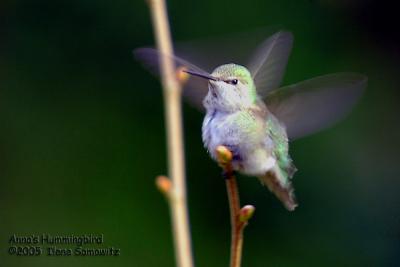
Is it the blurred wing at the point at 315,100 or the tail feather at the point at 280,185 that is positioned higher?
the blurred wing at the point at 315,100

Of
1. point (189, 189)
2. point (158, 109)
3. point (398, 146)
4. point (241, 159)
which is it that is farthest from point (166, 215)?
point (241, 159)

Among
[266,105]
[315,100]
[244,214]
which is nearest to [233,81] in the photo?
[266,105]

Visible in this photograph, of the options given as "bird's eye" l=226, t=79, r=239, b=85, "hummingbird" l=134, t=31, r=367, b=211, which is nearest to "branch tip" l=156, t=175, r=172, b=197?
"hummingbird" l=134, t=31, r=367, b=211

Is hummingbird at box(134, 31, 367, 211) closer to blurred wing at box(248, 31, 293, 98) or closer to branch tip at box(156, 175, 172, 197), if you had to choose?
blurred wing at box(248, 31, 293, 98)

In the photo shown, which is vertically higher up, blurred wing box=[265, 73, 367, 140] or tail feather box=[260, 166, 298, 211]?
blurred wing box=[265, 73, 367, 140]

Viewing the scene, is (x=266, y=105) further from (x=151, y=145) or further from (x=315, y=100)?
(x=151, y=145)

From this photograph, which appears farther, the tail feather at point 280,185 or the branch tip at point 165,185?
the tail feather at point 280,185

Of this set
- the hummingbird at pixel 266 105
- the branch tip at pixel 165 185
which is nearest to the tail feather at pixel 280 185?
the hummingbird at pixel 266 105

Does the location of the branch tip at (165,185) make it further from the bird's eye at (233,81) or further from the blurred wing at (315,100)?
the bird's eye at (233,81)
